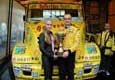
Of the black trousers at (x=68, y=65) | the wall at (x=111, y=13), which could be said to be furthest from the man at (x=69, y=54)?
the wall at (x=111, y=13)

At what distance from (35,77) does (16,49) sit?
1079mm

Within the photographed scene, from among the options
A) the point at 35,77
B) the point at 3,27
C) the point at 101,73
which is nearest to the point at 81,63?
the point at 35,77

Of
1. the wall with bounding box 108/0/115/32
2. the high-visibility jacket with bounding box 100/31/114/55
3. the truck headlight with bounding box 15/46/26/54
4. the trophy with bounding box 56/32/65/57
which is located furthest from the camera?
the wall with bounding box 108/0/115/32

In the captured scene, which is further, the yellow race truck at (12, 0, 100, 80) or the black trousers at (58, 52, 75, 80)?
the yellow race truck at (12, 0, 100, 80)

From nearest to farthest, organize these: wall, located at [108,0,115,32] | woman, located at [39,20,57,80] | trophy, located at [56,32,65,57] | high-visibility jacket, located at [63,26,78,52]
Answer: trophy, located at [56,32,65,57], high-visibility jacket, located at [63,26,78,52], woman, located at [39,20,57,80], wall, located at [108,0,115,32]

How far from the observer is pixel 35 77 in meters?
10.7

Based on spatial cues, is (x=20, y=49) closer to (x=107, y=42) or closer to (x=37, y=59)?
(x=37, y=59)

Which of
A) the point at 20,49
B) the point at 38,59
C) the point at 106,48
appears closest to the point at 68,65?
the point at 38,59

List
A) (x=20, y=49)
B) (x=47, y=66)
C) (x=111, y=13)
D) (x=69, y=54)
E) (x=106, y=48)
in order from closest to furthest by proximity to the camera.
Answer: (x=69, y=54) < (x=47, y=66) < (x=20, y=49) < (x=106, y=48) < (x=111, y=13)

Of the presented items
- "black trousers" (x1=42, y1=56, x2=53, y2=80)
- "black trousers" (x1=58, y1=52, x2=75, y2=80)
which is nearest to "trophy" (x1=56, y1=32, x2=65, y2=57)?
"black trousers" (x1=58, y1=52, x2=75, y2=80)

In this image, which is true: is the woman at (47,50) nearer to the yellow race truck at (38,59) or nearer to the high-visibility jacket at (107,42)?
the yellow race truck at (38,59)

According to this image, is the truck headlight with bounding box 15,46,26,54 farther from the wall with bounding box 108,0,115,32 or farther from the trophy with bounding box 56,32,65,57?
the wall with bounding box 108,0,115,32

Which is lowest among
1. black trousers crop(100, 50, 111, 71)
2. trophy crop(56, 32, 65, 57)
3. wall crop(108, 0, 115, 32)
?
black trousers crop(100, 50, 111, 71)

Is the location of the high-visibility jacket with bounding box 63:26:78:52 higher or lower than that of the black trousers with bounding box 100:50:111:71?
higher
